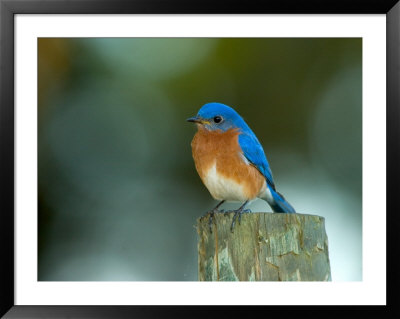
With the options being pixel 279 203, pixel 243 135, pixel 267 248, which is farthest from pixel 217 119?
pixel 267 248

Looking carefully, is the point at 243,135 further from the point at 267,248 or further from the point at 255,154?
the point at 267,248

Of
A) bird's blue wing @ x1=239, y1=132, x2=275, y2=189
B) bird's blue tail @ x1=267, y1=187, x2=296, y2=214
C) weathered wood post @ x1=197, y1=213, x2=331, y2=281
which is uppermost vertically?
bird's blue wing @ x1=239, y1=132, x2=275, y2=189

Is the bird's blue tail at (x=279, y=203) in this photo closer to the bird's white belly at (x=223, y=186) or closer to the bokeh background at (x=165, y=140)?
the bokeh background at (x=165, y=140)

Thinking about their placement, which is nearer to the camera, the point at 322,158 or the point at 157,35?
the point at 157,35

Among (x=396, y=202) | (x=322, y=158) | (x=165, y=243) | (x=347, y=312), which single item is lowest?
(x=347, y=312)

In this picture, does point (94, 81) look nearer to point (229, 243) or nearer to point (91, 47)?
point (91, 47)

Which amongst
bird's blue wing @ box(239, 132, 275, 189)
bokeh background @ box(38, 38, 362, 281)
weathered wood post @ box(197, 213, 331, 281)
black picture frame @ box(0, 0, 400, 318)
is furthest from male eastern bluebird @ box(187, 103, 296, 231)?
black picture frame @ box(0, 0, 400, 318)

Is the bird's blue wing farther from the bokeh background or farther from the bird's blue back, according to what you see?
the bokeh background

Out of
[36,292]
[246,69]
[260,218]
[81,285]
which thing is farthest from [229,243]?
[246,69]
